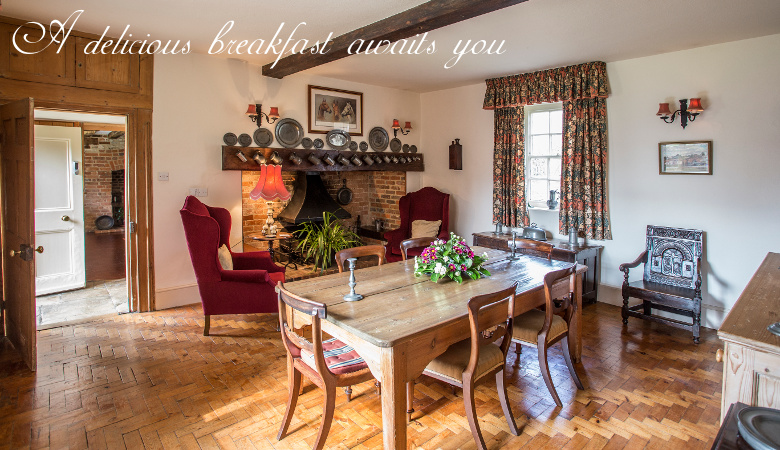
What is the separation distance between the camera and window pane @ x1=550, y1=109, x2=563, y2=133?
16.8 ft

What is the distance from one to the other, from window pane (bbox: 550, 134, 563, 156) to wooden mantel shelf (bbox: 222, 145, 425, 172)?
1895mm

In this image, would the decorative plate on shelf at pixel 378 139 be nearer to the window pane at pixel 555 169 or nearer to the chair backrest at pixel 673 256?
the window pane at pixel 555 169

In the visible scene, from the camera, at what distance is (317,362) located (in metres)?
2.08

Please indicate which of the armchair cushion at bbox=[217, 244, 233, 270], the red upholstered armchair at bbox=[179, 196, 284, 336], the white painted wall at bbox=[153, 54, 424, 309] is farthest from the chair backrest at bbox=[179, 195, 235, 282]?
the white painted wall at bbox=[153, 54, 424, 309]

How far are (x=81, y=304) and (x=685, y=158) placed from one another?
6002 mm

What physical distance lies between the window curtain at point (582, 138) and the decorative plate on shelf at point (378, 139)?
1.89 m

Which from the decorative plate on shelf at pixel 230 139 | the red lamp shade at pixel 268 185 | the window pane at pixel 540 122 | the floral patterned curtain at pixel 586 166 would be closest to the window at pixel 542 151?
the window pane at pixel 540 122

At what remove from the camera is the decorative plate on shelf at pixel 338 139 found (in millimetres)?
5531

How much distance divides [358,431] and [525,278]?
4.54 feet

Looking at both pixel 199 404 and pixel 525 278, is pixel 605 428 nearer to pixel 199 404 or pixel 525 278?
pixel 525 278

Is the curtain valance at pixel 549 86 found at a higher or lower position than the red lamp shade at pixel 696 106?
higher

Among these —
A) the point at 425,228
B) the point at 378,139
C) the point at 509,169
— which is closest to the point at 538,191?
the point at 509,169

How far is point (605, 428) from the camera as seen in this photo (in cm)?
248

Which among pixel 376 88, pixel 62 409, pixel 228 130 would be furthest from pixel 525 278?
pixel 376 88
